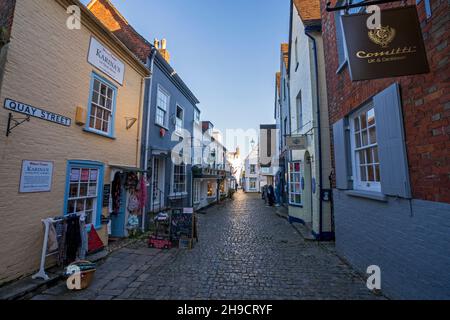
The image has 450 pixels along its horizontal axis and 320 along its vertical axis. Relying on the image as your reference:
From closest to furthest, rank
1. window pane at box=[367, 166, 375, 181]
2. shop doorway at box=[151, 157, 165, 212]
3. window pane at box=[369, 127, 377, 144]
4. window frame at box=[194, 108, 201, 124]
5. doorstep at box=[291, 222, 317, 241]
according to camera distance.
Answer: window pane at box=[369, 127, 377, 144], window pane at box=[367, 166, 375, 181], doorstep at box=[291, 222, 317, 241], shop doorway at box=[151, 157, 165, 212], window frame at box=[194, 108, 201, 124]

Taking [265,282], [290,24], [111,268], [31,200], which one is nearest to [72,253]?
[111,268]

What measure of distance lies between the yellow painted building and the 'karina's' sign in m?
5.67

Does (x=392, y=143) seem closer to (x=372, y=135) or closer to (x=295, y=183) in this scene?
(x=372, y=135)

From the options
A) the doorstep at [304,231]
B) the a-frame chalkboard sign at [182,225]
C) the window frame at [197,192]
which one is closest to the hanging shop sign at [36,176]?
the a-frame chalkboard sign at [182,225]

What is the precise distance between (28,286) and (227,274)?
360 centimetres

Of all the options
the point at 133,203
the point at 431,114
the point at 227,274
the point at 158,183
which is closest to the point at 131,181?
the point at 133,203

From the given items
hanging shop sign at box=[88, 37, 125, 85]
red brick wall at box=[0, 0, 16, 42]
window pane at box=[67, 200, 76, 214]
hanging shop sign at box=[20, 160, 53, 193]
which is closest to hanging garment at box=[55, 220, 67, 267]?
window pane at box=[67, 200, 76, 214]

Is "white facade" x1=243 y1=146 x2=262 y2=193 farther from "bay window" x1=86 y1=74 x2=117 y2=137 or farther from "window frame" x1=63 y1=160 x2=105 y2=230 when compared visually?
"window frame" x1=63 y1=160 x2=105 y2=230

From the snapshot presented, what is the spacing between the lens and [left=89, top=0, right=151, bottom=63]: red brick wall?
8570mm

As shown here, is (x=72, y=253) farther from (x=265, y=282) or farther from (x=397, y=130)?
(x=397, y=130)

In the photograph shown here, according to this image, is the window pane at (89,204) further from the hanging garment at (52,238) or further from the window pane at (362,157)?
the window pane at (362,157)

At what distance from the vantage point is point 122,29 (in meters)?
8.91

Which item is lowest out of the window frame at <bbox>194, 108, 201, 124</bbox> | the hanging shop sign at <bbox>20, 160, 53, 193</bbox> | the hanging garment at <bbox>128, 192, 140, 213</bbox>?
the hanging garment at <bbox>128, 192, 140, 213</bbox>
